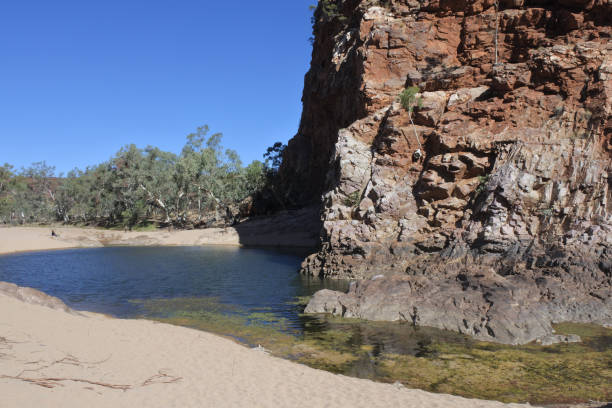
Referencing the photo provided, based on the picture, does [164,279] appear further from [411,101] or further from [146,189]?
[146,189]

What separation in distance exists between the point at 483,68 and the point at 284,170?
3842 centimetres

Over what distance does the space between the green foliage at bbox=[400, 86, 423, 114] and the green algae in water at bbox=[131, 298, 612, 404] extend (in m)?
19.2

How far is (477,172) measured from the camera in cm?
2708

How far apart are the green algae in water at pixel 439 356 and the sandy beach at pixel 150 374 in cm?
128

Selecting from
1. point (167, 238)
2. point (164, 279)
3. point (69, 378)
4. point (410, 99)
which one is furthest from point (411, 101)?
point (167, 238)

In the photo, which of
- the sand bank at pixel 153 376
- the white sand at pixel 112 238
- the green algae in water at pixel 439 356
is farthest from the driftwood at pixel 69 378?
→ the white sand at pixel 112 238

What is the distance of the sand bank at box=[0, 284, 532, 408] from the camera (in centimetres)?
874

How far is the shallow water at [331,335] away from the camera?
38.2 ft

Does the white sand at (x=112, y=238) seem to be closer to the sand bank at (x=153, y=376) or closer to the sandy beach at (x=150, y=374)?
the sandy beach at (x=150, y=374)

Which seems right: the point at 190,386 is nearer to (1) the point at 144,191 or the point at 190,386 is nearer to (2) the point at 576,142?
(2) the point at 576,142

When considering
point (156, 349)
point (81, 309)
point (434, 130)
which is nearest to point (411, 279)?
point (156, 349)

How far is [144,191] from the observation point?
6650cm

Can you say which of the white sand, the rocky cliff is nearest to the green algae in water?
the rocky cliff

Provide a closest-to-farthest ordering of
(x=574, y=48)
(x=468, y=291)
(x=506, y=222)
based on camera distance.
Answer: (x=468, y=291), (x=506, y=222), (x=574, y=48)
